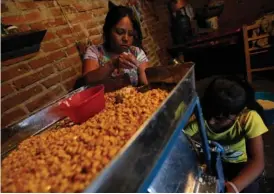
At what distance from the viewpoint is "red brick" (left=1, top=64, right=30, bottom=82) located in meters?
1.30

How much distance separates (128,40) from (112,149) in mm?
1341

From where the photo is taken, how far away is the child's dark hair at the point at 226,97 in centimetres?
123

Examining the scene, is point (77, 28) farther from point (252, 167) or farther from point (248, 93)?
point (252, 167)

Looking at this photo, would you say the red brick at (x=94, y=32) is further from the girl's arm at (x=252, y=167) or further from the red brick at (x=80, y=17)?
the girl's arm at (x=252, y=167)

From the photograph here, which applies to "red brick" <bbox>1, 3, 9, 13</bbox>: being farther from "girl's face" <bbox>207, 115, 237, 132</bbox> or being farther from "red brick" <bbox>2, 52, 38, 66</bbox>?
"girl's face" <bbox>207, 115, 237, 132</bbox>

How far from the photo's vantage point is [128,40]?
6.05ft

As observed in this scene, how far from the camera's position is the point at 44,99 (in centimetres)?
154

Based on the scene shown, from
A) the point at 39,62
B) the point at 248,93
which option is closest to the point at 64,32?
the point at 39,62

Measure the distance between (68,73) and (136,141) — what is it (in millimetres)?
1366

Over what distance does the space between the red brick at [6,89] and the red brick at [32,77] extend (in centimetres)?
5

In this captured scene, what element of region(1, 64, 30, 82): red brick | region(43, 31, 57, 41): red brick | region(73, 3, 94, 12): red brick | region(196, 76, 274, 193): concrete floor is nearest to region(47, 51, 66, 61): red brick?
region(43, 31, 57, 41): red brick

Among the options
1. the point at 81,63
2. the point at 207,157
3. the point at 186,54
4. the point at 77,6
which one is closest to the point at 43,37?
the point at 81,63

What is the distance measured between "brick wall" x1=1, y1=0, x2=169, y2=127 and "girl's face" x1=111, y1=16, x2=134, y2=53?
0.38 meters

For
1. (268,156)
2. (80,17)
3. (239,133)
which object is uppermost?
(80,17)
